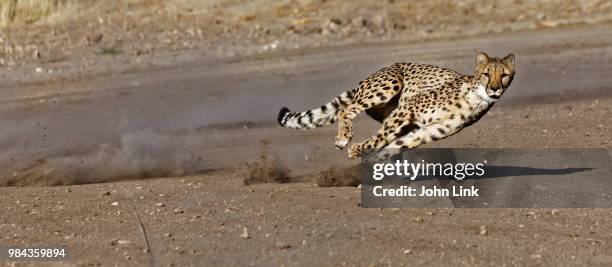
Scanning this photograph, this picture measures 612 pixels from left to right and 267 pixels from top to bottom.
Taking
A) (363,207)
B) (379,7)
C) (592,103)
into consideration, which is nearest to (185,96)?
(592,103)

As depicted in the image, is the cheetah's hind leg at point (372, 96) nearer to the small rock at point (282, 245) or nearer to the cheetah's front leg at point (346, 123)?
the cheetah's front leg at point (346, 123)

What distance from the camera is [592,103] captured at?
17.2 m

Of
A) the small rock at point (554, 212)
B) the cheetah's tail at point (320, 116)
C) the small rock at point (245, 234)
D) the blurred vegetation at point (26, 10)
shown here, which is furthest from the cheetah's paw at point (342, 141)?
the blurred vegetation at point (26, 10)

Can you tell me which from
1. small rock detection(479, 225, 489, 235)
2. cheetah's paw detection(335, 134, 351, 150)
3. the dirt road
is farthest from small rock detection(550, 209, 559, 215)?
cheetah's paw detection(335, 134, 351, 150)

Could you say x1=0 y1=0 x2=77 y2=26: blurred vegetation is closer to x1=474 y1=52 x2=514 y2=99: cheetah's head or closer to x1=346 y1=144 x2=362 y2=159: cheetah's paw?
x1=346 y1=144 x2=362 y2=159: cheetah's paw

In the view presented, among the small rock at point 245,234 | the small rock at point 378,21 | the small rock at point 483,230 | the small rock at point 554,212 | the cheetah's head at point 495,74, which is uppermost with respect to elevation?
the cheetah's head at point 495,74

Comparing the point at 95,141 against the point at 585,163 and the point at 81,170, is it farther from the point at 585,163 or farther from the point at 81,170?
the point at 585,163

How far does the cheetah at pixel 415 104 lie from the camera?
10711 mm

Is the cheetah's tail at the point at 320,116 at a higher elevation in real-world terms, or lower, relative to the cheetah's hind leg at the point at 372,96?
lower

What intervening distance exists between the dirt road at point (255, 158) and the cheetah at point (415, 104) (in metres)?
0.53

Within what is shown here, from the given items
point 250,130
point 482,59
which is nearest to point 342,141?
point 482,59

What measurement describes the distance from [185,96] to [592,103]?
521 cm

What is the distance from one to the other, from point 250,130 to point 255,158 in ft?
7.19

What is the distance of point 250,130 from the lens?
52.2ft
